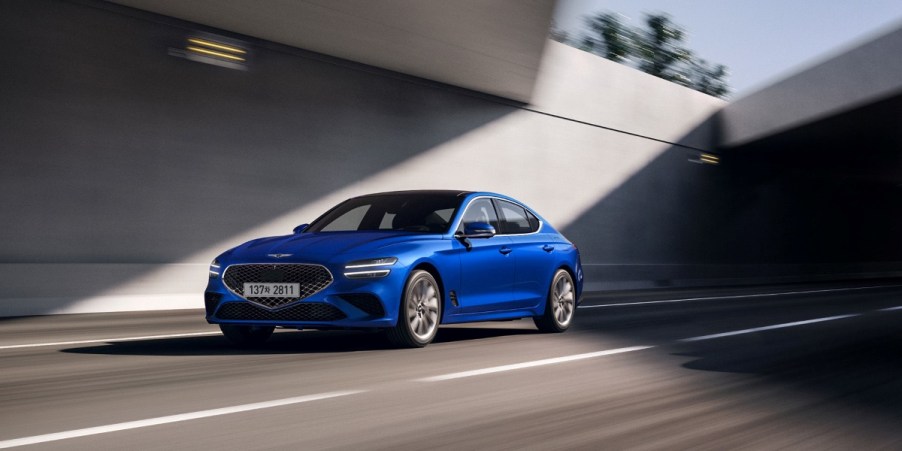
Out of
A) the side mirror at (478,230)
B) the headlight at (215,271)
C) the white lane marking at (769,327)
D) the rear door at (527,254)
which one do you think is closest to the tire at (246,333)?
the headlight at (215,271)

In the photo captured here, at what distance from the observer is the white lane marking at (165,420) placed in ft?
16.1

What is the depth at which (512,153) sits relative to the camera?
2542 centimetres

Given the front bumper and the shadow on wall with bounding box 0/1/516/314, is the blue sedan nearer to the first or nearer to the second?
the front bumper

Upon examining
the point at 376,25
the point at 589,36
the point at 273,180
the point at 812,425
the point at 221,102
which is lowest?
the point at 812,425

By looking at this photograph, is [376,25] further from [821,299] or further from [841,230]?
[841,230]

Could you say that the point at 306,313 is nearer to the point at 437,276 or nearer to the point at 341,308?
the point at 341,308

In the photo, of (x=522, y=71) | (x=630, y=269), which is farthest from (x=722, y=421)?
(x=630, y=269)

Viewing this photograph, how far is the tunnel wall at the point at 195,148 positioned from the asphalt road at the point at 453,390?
3.50 m

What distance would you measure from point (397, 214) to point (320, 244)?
54.2 inches

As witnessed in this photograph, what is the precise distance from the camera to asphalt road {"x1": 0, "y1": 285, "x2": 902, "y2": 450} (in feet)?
17.4

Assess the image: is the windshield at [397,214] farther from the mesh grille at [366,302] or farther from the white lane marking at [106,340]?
the white lane marking at [106,340]

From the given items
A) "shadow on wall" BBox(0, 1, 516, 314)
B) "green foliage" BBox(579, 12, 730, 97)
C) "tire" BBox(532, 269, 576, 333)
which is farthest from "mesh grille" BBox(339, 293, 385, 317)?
"green foliage" BBox(579, 12, 730, 97)

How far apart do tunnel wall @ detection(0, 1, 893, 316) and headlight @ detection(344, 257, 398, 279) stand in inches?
277

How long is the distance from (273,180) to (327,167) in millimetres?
1410
